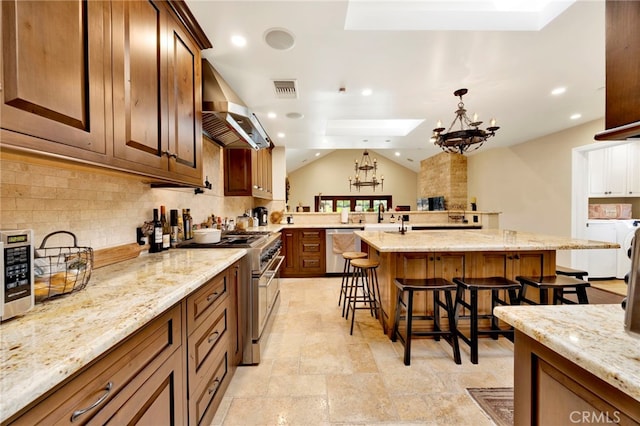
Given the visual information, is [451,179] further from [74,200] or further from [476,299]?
[74,200]

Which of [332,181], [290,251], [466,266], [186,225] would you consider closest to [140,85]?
[186,225]

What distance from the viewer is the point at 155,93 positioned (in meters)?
1.33

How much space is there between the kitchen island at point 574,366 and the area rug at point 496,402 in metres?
0.93

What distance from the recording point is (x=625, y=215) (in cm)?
447

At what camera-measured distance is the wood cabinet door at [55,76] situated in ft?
2.26

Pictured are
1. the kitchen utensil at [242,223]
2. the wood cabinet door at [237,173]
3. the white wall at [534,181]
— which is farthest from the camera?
the white wall at [534,181]

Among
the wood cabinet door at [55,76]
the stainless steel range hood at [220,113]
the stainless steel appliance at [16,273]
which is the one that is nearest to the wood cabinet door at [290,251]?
the stainless steel range hood at [220,113]

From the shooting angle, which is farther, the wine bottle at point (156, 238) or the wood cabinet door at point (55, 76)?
the wine bottle at point (156, 238)

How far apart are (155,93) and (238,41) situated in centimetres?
95

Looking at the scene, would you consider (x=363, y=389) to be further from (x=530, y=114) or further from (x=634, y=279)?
(x=530, y=114)

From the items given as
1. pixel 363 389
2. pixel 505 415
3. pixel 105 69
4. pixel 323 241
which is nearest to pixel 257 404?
pixel 363 389

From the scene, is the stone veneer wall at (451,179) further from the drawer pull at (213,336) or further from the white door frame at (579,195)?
the drawer pull at (213,336)

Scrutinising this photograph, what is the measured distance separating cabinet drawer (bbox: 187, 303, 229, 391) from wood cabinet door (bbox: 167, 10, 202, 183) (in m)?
0.89

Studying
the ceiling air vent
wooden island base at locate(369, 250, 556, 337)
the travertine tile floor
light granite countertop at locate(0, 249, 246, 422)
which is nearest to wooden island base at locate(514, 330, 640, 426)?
the travertine tile floor
